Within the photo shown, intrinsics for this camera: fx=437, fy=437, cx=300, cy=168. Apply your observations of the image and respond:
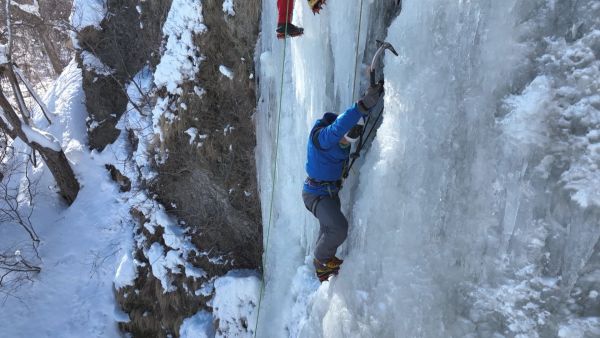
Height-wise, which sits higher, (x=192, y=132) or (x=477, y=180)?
(x=477, y=180)

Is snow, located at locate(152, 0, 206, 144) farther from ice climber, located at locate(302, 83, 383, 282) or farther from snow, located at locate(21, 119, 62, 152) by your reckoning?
ice climber, located at locate(302, 83, 383, 282)

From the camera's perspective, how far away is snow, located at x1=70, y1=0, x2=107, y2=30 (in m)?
8.48

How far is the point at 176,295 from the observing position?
6312 millimetres

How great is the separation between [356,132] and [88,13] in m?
7.86

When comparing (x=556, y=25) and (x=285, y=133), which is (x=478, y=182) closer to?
(x=556, y=25)

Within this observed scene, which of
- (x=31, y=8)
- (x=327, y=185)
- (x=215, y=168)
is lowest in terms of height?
(x=215, y=168)

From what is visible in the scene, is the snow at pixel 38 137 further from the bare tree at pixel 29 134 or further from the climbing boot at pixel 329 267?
the climbing boot at pixel 329 267

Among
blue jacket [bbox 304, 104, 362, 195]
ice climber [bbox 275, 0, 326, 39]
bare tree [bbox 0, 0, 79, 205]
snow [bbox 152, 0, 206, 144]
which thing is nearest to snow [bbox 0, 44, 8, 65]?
bare tree [bbox 0, 0, 79, 205]

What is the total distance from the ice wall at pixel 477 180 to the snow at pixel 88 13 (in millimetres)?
7132

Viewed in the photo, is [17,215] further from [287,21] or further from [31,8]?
[287,21]

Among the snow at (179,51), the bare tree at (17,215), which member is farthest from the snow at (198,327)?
the bare tree at (17,215)

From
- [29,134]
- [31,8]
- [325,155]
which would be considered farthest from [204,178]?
[31,8]

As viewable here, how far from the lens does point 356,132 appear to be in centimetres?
268

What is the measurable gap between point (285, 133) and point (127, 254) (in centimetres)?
386
